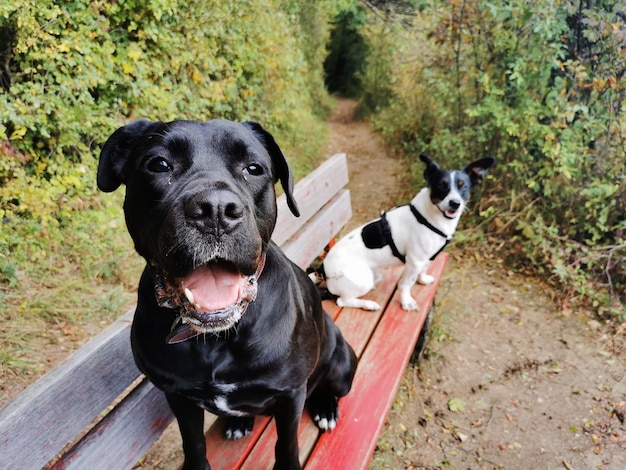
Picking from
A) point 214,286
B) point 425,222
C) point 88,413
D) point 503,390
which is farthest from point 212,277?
point 503,390

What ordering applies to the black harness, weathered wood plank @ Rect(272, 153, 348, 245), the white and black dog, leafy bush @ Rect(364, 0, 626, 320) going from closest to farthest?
weathered wood plank @ Rect(272, 153, 348, 245)
the white and black dog
the black harness
leafy bush @ Rect(364, 0, 626, 320)

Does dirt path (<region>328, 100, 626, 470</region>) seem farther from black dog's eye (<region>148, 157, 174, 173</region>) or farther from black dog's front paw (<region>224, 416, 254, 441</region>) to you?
black dog's eye (<region>148, 157, 174, 173</region>)

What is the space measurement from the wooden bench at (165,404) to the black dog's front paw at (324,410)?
0.03m

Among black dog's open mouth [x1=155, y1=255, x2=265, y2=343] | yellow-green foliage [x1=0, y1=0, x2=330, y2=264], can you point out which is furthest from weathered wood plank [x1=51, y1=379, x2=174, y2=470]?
yellow-green foliage [x1=0, y1=0, x2=330, y2=264]

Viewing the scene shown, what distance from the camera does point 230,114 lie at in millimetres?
5836

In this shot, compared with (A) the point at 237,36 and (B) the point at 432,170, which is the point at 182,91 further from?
(B) the point at 432,170

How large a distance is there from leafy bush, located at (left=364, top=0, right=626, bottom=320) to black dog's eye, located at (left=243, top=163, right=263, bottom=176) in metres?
3.69

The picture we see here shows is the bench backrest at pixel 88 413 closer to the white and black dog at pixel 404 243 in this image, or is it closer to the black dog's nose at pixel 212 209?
the black dog's nose at pixel 212 209

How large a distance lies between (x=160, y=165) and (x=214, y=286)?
1.39 feet

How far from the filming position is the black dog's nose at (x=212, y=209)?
47.3 inches

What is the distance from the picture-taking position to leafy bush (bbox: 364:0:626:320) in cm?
418

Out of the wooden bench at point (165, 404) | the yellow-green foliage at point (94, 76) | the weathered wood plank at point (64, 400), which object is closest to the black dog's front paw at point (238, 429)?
the wooden bench at point (165, 404)

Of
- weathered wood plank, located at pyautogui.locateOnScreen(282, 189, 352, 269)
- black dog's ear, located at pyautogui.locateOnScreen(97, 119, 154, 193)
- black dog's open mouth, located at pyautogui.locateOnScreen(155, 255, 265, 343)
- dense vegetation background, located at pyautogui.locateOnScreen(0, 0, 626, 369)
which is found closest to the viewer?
black dog's open mouth, located at pyautogui.locateOnScreen(155, 255, 265, 343)

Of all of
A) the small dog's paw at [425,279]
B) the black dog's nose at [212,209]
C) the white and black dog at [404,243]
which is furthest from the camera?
the small dog's paw at [425,279]
